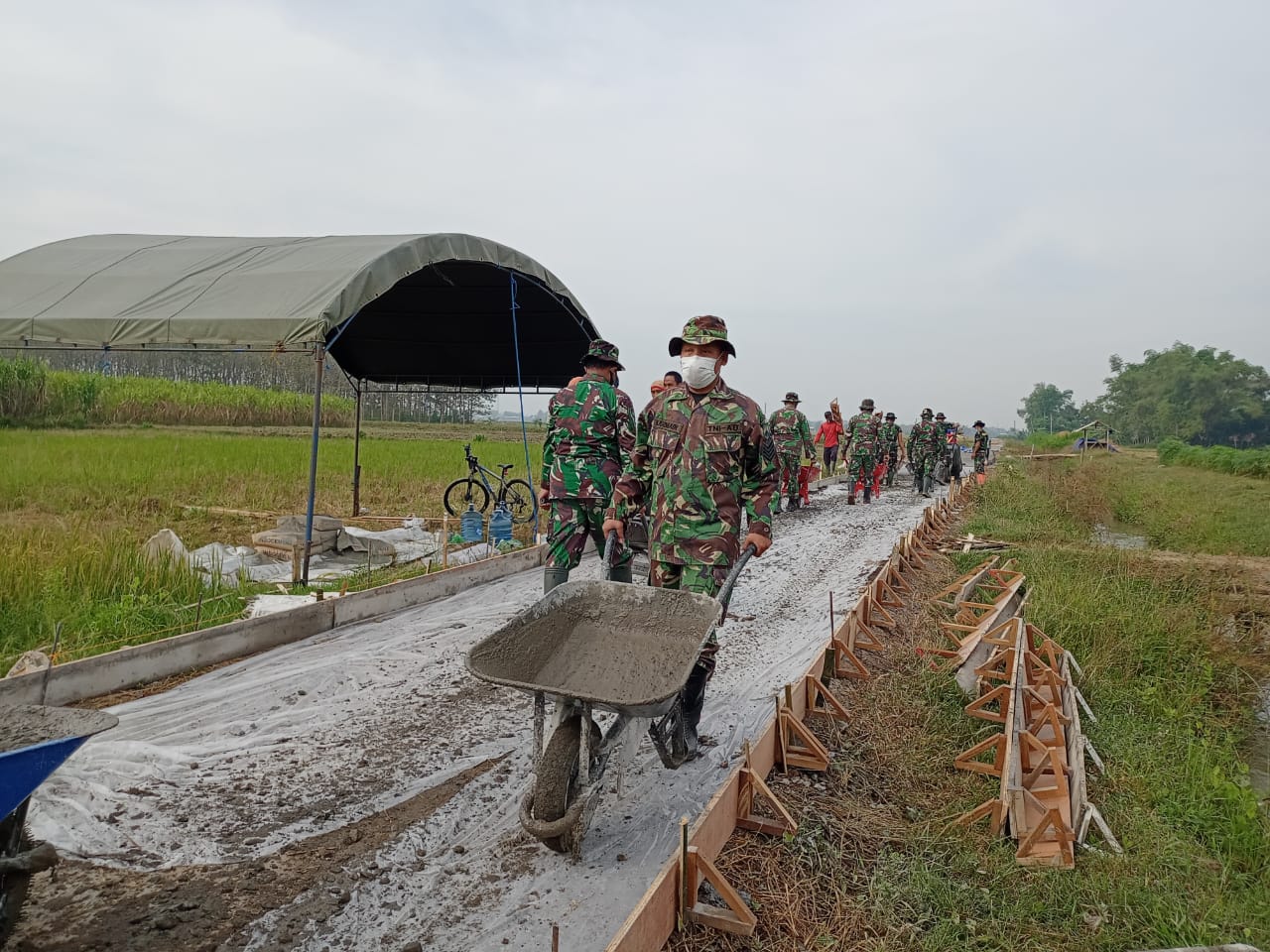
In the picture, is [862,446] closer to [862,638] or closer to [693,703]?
[862,638]

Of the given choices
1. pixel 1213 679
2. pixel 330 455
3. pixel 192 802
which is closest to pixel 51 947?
pixel 192 802

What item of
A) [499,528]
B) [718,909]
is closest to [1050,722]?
[718,909]

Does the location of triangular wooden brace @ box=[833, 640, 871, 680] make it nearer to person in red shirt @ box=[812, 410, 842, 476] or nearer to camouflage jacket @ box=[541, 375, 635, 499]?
camouflage jacket @ box=[541, 375, 635, 499]

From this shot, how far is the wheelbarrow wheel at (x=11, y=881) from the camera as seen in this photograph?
6.54 feet

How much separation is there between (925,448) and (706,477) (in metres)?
12.1

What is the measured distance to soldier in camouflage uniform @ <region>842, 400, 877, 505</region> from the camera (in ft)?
40.9

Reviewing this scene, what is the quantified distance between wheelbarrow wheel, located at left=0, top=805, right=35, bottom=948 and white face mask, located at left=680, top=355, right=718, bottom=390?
2.59m

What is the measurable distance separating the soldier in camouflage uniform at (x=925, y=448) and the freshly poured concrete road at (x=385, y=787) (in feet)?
33.1

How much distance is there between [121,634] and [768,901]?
392 centimetres

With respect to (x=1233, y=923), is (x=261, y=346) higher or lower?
higher

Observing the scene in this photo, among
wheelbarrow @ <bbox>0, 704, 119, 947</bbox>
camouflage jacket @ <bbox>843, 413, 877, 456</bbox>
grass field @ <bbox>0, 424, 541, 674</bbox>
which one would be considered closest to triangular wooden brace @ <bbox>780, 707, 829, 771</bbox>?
wheelbarrow @ <bbox>0, 704, 119, 947</bbox>

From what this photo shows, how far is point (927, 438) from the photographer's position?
1405cm

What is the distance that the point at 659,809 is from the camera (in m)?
2.96

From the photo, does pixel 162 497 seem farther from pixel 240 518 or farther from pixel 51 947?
pixel 51 947
